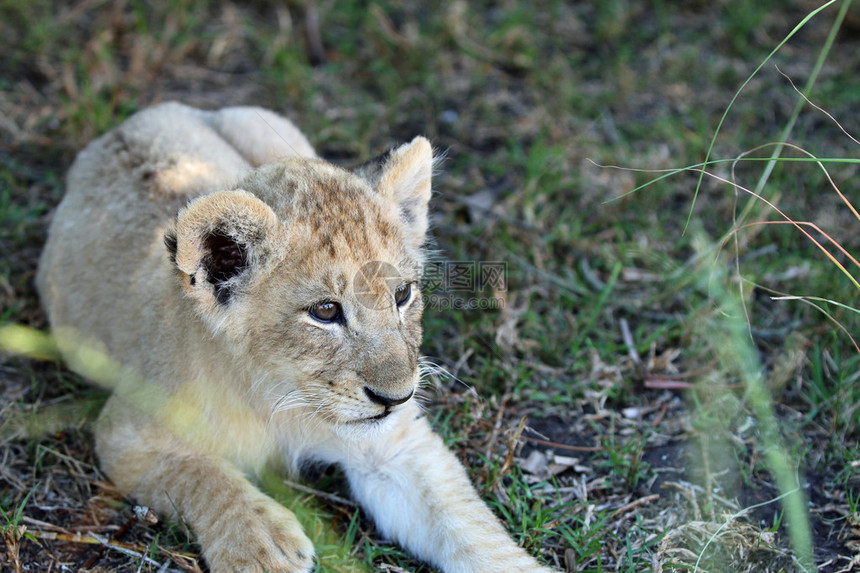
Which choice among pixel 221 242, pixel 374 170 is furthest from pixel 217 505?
pixel 374 170

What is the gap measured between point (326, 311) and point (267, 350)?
30cm

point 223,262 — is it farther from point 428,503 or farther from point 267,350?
point 428,503

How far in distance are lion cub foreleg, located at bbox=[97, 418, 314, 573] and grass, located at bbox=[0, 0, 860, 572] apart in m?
0.17

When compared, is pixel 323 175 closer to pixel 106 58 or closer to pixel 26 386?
pixel 26 386

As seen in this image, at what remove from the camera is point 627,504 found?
12.7ft

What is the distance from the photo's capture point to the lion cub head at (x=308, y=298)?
324 cm

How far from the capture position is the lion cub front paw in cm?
331

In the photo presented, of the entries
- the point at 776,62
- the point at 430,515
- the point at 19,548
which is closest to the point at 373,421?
the point at 430,515

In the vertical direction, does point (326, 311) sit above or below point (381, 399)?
above

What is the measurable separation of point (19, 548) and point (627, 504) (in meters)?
2.73

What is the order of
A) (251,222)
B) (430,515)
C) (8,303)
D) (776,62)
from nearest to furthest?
(251,222) < (430,515) < (8,303) < (776,62)

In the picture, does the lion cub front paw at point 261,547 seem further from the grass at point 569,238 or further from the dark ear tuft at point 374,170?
the dark ear tuft at point 374,170

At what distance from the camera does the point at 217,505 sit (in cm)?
350

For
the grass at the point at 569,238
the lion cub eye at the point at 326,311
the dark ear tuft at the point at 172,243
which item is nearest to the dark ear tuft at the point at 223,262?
the dark ear tuft at the point at 172,243
